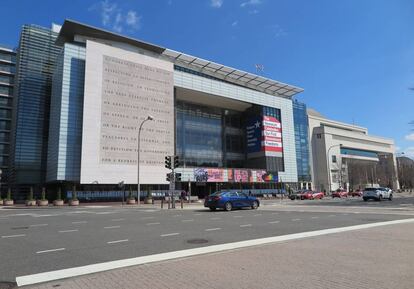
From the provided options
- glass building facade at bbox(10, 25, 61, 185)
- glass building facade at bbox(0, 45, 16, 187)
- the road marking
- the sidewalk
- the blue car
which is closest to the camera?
the sidewalk

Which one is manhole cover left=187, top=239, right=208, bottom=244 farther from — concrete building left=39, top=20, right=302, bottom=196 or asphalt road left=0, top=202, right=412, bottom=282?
concrete building left=39, top=20, right=302, bottom=196

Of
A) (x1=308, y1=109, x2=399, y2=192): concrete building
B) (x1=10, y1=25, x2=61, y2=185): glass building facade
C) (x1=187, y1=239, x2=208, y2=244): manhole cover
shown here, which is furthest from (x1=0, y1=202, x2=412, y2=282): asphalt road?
(x1=308, y1=109, x2=399, y2=192): concrete building

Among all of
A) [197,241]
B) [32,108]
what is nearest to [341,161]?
[32,108]

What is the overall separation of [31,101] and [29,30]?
13700 millimetres

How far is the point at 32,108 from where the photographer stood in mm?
64375

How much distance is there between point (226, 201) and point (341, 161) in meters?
95.2

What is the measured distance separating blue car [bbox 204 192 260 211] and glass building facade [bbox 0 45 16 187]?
65.7 m

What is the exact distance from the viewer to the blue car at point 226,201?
964 inches

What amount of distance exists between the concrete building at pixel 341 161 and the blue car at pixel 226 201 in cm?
7856

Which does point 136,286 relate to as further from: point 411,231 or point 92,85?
point 92,85

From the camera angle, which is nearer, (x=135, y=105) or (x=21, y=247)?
(x=21, y=247)

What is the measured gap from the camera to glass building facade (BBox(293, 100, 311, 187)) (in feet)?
294

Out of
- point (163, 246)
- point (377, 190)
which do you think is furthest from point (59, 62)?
point (163, 246)

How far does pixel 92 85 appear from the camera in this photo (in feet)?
183
